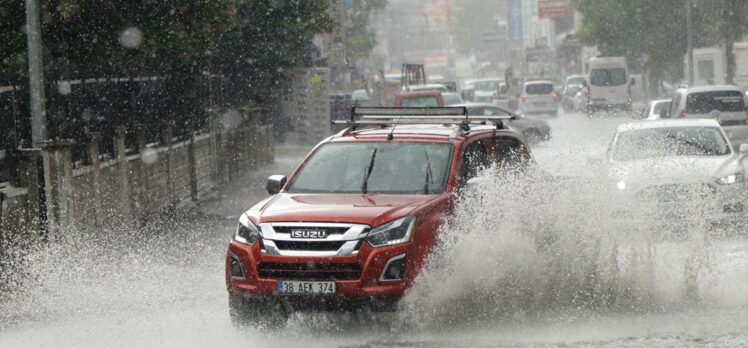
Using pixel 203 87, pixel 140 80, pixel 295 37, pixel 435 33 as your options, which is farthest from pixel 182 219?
pixel 435 33

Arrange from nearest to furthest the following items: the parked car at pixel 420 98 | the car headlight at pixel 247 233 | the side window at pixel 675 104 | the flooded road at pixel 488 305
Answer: the flooded road at pixel 488 305
the car headlight at pixel 247 233
the side window at pixel 675 104
the parked car at pixel 420 98

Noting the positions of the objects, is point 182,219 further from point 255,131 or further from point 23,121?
point 255,131

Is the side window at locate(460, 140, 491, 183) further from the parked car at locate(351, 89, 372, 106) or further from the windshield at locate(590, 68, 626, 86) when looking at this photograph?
the windshield at locate(590, 68, 626, 86)

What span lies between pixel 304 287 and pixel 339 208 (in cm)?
65

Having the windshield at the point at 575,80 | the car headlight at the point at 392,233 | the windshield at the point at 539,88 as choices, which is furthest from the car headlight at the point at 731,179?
the windshield at the point at 575,80

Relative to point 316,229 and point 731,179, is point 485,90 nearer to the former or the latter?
point 731,179

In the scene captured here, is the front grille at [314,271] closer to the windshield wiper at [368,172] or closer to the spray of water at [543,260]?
the spray of water at [543,260]

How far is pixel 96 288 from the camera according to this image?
13039 mm

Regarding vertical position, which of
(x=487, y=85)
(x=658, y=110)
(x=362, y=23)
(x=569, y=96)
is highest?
(x=362, y=23)

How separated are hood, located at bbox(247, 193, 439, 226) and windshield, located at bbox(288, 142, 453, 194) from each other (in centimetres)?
25

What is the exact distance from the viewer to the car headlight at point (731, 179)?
1538 cm

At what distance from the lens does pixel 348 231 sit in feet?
30.9

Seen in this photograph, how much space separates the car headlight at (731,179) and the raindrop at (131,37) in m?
8.96

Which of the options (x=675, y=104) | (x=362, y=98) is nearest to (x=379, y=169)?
(x=675, y=104)
